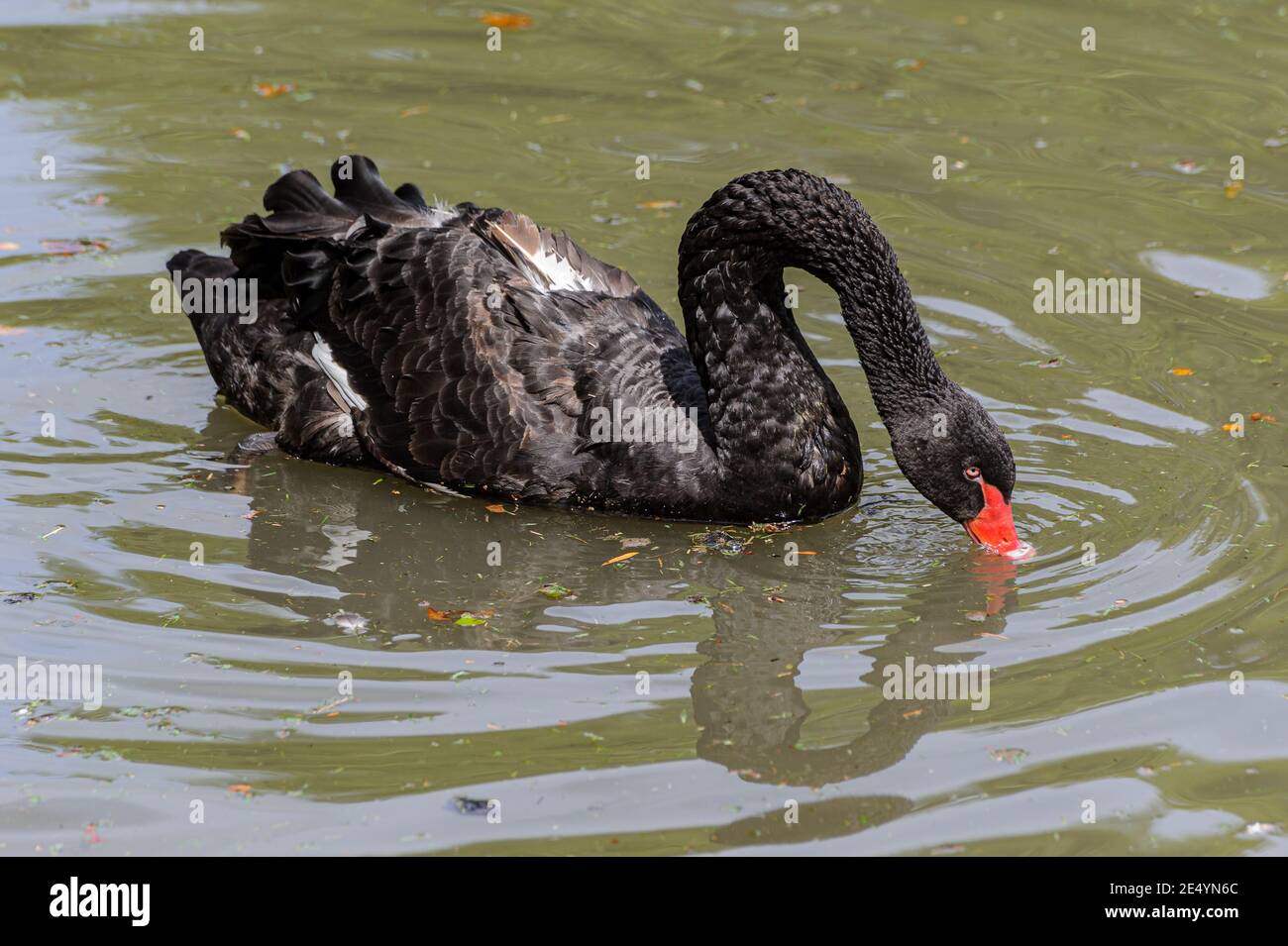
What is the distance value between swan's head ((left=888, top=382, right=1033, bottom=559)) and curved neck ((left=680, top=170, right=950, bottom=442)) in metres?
0.14

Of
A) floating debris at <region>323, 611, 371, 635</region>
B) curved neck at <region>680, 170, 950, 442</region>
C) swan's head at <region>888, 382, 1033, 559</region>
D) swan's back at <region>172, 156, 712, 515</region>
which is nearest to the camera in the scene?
floating debris at <region>323, 611, 371, 635</region>

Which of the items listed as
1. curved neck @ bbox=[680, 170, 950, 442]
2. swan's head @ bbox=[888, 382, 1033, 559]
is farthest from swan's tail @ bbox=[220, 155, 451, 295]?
swan's head @ bbox=[888, 382, 1033, 559]

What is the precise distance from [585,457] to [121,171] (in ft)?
21.0

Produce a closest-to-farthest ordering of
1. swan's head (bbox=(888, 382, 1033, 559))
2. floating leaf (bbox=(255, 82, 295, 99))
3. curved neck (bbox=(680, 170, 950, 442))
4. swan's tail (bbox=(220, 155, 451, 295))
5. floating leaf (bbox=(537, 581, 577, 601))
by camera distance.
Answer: floating leaf (bbox=(537, 581, 577, 601)) → swan's head (bbox=(888, 382, 1033, 559)) → curved neck (bbox=(680, 170, 950, 442)) → swan's tail (bbox=(220, 155, 451, 295)) → floating leaf (bbox=(255, 82, 295, 99))

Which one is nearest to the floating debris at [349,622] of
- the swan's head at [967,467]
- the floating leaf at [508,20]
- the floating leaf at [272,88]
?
the swan's head at [967,467]

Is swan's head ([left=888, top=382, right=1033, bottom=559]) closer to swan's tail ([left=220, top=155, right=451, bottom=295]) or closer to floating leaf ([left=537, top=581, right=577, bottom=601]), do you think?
floating leaf ([left=537, top=581, right=577, bottom=601])

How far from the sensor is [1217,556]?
810 cm

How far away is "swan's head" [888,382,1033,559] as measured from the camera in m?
8.15

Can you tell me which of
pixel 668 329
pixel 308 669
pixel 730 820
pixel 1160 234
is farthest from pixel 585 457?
pixel 1160 234

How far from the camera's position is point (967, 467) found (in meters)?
8.19

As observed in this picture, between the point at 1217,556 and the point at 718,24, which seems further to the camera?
the point at 718,24

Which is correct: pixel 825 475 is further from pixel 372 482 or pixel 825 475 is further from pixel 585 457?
pixel 372 482

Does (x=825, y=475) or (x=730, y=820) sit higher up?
(x=825, y=475)

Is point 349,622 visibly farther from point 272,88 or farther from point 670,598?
point 272,88
